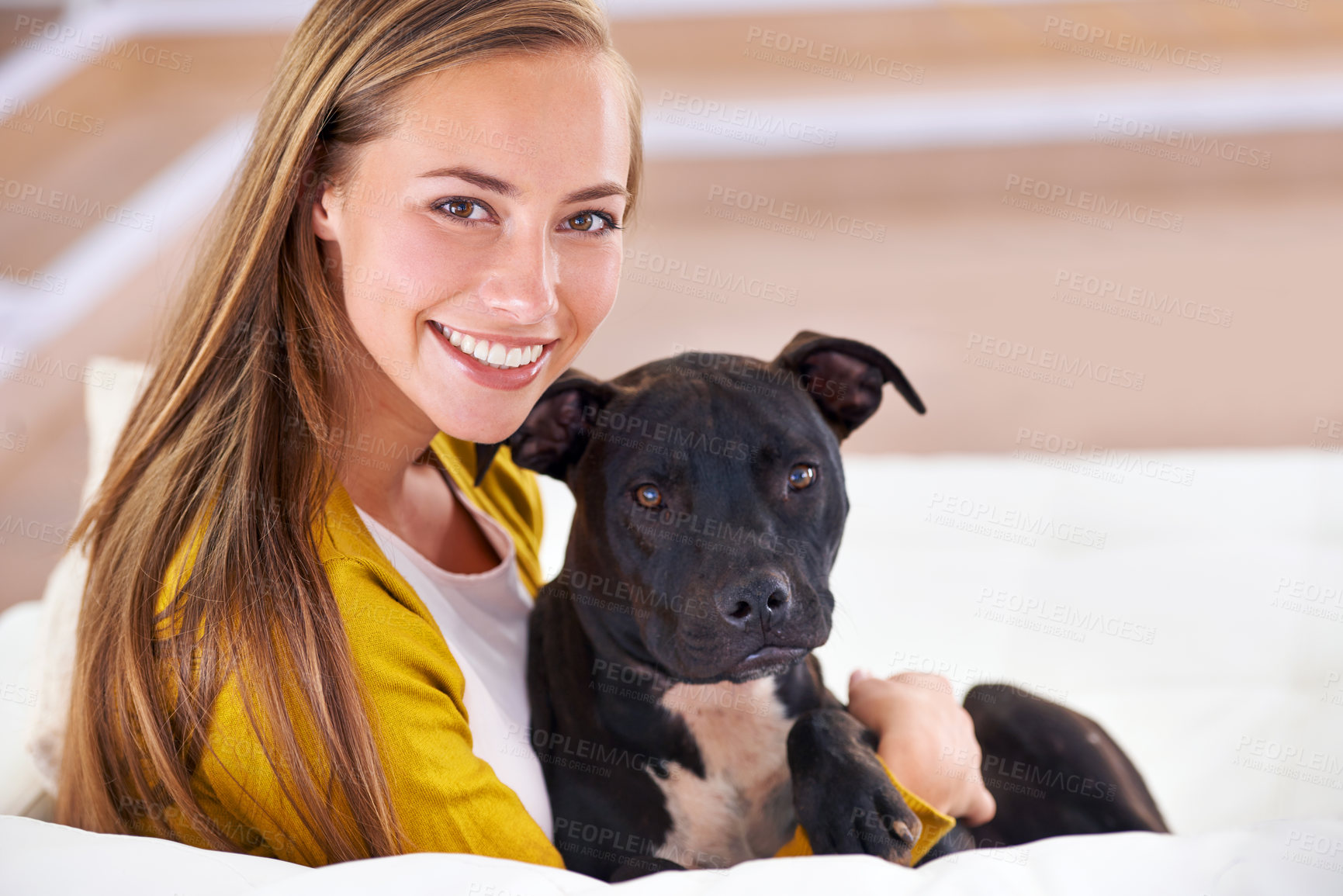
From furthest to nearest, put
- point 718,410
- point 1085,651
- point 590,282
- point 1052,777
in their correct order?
point 1085,651 → point 1052,777 → point 718,410 → point 590,282

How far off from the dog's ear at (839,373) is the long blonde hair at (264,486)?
469 millimetres

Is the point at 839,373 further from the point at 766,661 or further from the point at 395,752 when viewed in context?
the point at 395,752

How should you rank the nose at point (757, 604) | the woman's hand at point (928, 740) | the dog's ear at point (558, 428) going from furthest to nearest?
the dog's ear at point (558, 428) → the woman's hand at point (928, 740) → the nose at point (757, 604)

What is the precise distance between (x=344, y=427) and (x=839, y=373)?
782 millimetres

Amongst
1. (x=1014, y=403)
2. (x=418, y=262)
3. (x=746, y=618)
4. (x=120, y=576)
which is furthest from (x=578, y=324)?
(x=1014, y=403)

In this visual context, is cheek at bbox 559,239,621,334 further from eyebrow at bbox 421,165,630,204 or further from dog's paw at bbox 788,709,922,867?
dog's paw at bbox 788,709,922,867

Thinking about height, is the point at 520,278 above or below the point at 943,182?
below

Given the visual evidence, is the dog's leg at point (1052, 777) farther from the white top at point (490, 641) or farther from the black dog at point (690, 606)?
the white top at point (490, 641)

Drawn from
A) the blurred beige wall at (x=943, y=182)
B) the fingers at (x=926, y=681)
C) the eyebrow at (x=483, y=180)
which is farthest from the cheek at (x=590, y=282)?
the blurred beige wall at (x=943, y=182)

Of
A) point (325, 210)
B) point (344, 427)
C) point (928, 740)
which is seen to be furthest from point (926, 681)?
point (325, 210)

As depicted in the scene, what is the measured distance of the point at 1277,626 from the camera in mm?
2250

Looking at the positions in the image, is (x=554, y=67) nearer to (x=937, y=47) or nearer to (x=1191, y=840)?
(x=1191, y=840)

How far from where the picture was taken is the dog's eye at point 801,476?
1.69 meters

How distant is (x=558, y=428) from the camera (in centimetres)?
180
